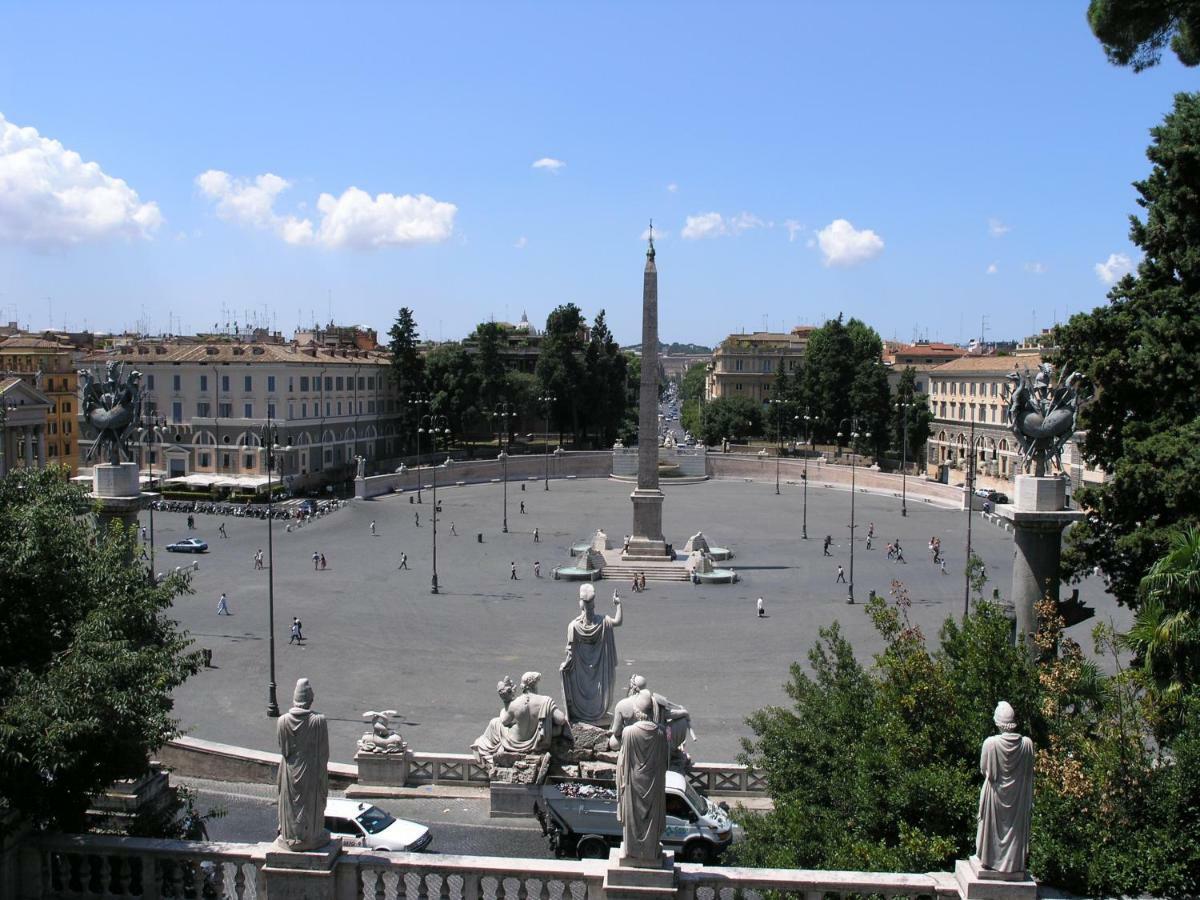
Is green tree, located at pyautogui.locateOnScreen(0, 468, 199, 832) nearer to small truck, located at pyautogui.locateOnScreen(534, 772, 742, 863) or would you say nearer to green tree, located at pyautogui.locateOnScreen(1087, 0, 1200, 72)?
small truck, located at pyautogui.locateOnScreen(534, 772, 742, 863)

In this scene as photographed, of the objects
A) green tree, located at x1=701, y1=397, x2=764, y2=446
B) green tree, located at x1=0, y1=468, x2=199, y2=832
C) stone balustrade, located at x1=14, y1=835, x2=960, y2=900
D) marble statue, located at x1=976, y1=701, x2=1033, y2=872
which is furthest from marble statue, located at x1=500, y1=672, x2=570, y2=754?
green tree, located at x1=701, y1=397, x2=764, y2=446

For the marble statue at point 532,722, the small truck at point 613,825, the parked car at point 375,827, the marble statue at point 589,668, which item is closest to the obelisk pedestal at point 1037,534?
the small truck at point 613,825

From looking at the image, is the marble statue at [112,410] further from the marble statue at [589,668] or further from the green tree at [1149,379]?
the green tree at [1149,379]

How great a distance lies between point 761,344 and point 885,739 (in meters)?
120

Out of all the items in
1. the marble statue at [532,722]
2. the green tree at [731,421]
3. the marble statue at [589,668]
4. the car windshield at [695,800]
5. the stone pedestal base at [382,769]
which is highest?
the green tree at [731,421]

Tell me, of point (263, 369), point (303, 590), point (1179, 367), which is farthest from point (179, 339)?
point (1179, 367)

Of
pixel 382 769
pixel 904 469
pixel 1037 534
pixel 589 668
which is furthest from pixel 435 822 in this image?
pixel 904 469

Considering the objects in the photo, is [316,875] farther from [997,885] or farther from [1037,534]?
[1037,534]

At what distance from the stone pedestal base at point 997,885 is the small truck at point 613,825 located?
260 inches

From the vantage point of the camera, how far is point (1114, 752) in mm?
9094

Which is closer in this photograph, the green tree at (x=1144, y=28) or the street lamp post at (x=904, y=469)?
the green tree at (x=1144, y=28)

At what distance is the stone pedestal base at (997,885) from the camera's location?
23.2 feet

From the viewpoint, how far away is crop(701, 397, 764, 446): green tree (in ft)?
320

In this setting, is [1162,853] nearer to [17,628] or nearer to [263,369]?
[17,628]
